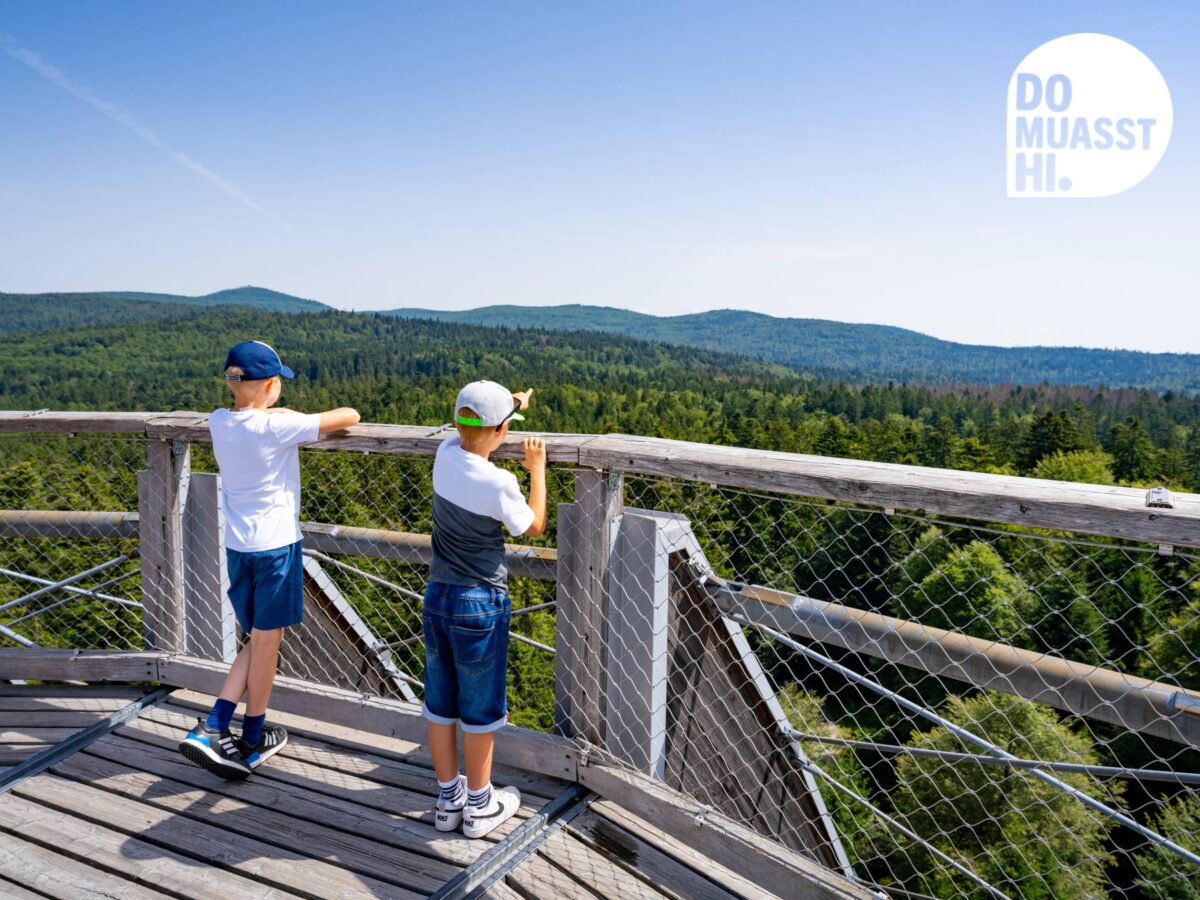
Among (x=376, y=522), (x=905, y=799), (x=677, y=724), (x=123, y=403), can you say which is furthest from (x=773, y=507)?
(x=123, y=403)

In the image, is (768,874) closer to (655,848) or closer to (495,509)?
(655,848)

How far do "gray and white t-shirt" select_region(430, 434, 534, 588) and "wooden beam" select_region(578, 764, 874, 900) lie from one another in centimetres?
69

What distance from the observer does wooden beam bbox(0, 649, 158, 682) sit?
306cm

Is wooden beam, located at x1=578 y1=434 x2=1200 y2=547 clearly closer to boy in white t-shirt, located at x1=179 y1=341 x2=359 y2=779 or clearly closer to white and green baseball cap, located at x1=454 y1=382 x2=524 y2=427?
white and green baseball cap, located at x1=454 y1=382 x2=524 y2=427

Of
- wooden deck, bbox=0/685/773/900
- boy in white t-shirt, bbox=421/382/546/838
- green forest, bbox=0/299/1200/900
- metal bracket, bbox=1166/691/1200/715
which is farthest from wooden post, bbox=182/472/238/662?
metal bracket, bbox=1166/691/1200/715

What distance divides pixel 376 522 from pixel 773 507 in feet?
61.1

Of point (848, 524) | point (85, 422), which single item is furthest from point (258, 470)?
point (848, 524)

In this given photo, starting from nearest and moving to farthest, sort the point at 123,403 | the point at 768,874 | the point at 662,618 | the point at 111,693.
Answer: the point at 768,874, the point at 662,618, the point at 111,693, the point at 123,403

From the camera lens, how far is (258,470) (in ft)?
8.04

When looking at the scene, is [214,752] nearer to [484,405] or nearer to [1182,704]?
[484,405]

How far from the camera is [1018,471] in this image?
52.7m

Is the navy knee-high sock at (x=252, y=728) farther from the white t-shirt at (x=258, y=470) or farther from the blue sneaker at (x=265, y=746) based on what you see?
the white t-shirt at (x=258, y=470)

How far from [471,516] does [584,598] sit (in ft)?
1.54

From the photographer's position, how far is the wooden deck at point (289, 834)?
81.4 inches
